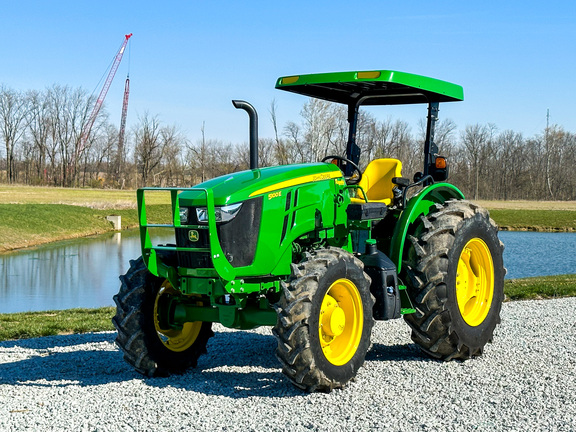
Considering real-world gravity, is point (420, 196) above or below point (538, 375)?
above

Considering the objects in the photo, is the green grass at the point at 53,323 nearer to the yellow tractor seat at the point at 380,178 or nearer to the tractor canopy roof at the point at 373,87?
the yellow tractor seat at the point at 380,178

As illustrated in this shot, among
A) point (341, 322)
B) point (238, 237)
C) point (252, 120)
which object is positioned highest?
point (252, 120)

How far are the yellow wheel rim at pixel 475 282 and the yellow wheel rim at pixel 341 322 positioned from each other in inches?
64.8

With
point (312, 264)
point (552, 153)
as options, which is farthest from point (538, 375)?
point (552, 153)

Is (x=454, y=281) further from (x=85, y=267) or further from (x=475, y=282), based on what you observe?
(x=85, y=267)

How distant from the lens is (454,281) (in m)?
6.91

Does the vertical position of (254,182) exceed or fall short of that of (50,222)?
it exceeds it

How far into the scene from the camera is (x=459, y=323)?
6953mm

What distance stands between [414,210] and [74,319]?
5756mm

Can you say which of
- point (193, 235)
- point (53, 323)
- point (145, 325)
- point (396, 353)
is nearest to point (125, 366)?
point (145, 325)

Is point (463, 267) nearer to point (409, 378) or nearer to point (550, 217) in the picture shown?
point (409, 378)

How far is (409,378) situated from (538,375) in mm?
1179

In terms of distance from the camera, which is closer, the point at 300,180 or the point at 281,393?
the point at 281,393

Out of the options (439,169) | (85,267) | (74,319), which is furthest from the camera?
(85,267)
